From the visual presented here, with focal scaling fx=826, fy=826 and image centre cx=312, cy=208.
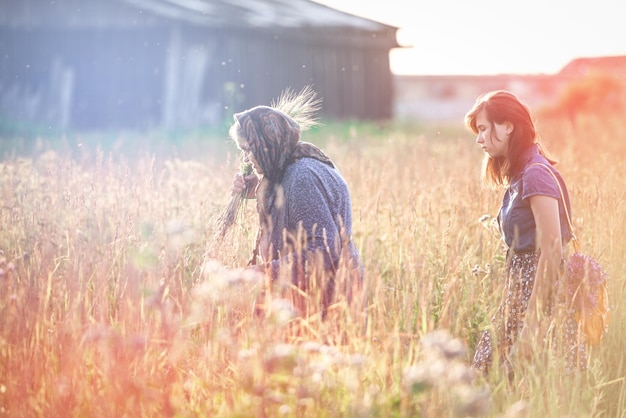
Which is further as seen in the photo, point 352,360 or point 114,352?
point 114,352

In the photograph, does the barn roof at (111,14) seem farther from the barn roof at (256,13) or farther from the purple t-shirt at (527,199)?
the purple t-shirt at (527,199)

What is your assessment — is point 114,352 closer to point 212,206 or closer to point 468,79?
point 212,206

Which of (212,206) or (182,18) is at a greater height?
(182,18)

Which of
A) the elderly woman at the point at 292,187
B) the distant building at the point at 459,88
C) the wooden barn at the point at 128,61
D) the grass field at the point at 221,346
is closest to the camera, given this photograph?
the grass field at the point at 221,346

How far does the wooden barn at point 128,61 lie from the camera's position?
16.4 m

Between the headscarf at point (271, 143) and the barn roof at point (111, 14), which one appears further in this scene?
the barn roof at point (111, 14)

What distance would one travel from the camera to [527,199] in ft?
10.9

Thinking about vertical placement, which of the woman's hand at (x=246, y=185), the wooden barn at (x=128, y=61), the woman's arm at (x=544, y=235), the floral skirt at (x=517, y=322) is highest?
the wooden barn at (x=128, y=61)

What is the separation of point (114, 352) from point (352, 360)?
3.15ft

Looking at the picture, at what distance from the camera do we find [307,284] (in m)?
3.26

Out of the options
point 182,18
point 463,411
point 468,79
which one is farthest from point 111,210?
point 468,79

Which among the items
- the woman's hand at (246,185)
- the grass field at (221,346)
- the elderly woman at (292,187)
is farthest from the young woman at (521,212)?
the woman's hand at (246,185)

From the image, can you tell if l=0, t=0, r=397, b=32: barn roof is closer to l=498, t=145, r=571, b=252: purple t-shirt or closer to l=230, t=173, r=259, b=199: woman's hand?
l=230, t=173, r=259, b=199: woman's hand

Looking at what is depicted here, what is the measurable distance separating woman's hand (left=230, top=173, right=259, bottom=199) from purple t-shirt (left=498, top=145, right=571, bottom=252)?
1.18m
